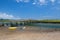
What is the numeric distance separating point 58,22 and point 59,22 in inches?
22.5

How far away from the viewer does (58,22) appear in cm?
5925

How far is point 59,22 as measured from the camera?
58750mm
